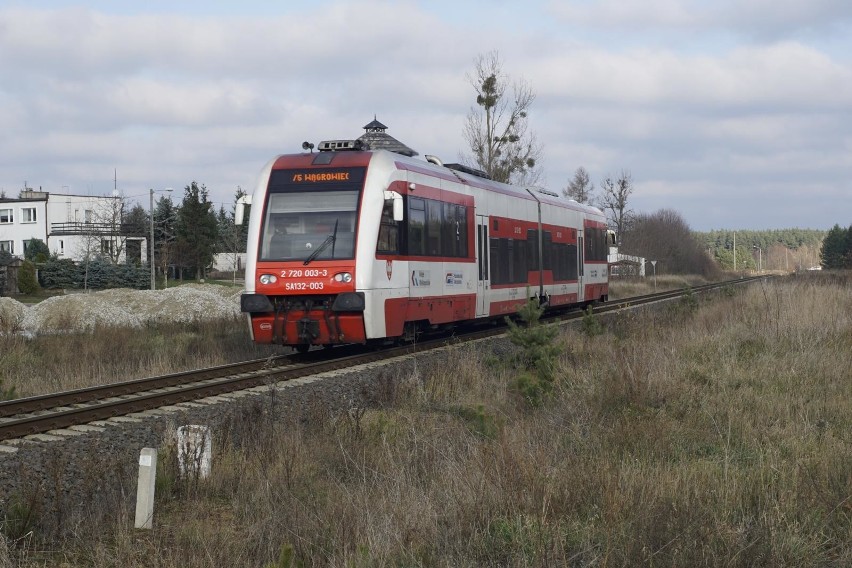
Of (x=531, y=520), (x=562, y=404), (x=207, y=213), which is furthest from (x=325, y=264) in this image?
(x=207, y=213)

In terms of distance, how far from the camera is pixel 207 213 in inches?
3142

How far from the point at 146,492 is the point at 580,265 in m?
22.1

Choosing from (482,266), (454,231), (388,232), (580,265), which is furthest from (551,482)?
(580,265)

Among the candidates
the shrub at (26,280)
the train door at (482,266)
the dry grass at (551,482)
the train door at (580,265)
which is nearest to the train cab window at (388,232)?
the dry grass at (551,482)

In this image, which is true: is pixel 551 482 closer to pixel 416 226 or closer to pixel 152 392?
pixel 152 392

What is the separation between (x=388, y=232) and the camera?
15047 millimetres

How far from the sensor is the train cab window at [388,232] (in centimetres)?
1480

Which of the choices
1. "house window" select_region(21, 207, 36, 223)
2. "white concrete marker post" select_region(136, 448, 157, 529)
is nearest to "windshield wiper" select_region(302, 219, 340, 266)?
"white concrete marker post" select_region(136, 448, 157, 529)

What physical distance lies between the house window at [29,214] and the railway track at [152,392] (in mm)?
73302

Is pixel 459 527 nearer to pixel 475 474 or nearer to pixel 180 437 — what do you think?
pixel 475 474

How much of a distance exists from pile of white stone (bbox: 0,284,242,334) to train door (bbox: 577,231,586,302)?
9.69 meters

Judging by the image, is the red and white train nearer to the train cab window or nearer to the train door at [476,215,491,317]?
the train cab window

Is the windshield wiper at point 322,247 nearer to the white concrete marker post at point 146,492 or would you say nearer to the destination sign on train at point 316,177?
the destination sign on train at point 316,177

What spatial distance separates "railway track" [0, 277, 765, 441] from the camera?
31.7ft
